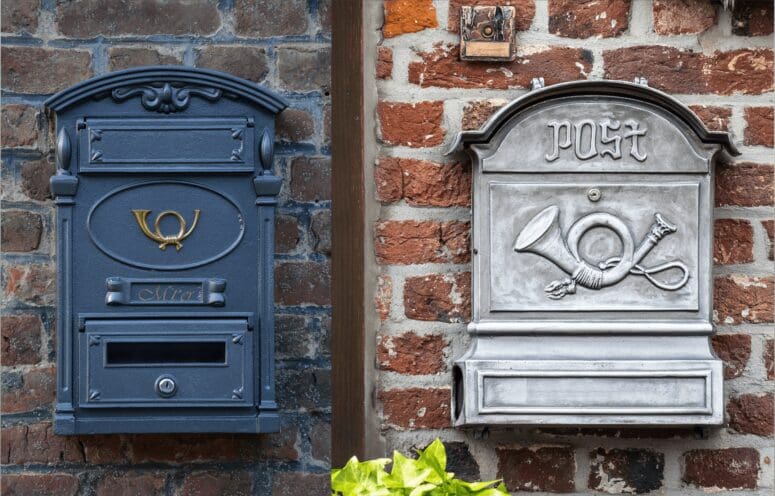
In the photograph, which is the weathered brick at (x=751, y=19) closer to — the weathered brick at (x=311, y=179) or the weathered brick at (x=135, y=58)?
the weathered brick at (x=311, y=179)

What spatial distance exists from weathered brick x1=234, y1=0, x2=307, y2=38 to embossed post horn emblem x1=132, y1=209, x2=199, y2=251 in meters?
0.38

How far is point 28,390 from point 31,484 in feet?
0.57

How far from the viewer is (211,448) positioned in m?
1.99

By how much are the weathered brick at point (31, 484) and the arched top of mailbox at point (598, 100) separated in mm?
958

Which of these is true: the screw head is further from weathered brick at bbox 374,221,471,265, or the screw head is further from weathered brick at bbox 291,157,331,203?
weathered brick at bbox 291,157,331,203

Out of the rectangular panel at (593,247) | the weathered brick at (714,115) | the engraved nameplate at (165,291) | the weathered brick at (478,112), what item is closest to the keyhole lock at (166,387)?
the engraved nameplate at (165,291)

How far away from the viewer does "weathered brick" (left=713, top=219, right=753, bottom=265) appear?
196 centimetres

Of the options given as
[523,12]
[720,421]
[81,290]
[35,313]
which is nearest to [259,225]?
[81,290]

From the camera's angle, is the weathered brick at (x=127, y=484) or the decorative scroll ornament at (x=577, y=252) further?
the weathered brick at (x=127, y=484)

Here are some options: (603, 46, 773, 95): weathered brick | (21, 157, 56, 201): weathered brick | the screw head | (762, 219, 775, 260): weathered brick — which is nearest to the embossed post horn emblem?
(21, 157, 56, 201): weathered brick

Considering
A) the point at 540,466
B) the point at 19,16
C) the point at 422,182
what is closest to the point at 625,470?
the point at 540,466

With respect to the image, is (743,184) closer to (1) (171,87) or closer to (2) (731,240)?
(2) (731,240)

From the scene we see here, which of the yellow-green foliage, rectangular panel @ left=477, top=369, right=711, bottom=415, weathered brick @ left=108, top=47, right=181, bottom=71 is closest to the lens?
the yellow-green foliage

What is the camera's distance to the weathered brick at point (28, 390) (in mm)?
1950
